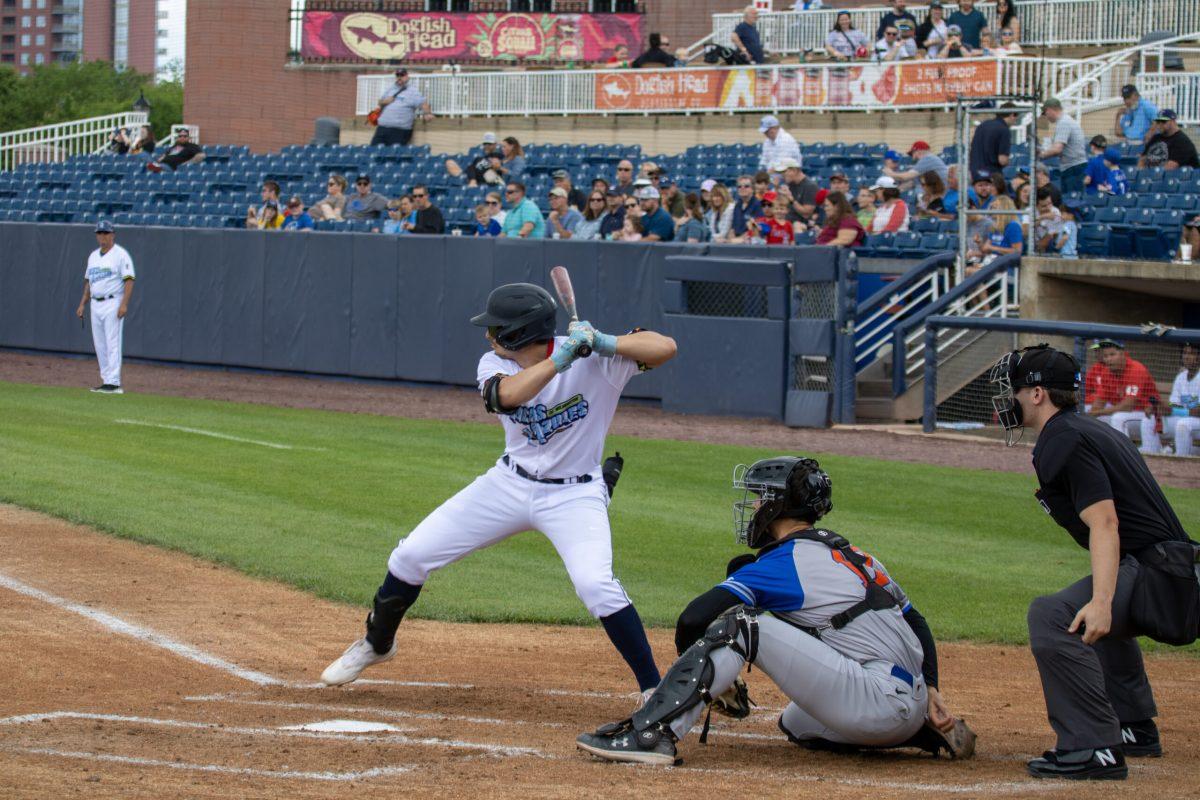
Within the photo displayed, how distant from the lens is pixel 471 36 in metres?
35.9

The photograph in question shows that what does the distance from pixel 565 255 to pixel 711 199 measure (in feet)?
6.29

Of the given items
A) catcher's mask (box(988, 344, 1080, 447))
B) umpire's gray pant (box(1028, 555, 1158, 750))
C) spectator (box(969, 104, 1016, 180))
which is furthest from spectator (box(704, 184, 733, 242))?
umpire's gray pant (box(1028, 555, 1158, 750))

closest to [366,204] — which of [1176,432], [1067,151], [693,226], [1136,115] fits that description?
[693,226]

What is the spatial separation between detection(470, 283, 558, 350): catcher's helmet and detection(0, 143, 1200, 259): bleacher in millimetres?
12275

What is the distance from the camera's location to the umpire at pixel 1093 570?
5016 millimetres

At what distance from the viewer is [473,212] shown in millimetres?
22359

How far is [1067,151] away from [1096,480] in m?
15.5

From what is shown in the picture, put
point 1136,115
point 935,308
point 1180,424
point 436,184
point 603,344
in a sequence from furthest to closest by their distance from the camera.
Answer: point 436,184 → point 1136,115 → point 935,308 → point 1180,424 → point 603,344

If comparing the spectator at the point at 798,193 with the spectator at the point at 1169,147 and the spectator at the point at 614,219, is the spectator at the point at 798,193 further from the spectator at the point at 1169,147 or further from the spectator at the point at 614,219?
the spectator at the point at 1169,147

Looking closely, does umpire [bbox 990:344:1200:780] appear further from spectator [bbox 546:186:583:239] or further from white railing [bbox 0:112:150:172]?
white railing [bbox 0:112:150:172]

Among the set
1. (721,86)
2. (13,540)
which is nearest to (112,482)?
(13,540)

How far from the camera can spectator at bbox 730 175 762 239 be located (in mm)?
18391

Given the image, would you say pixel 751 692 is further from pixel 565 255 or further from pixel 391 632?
pixel 565 255

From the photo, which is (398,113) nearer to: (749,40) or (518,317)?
(749,40)
